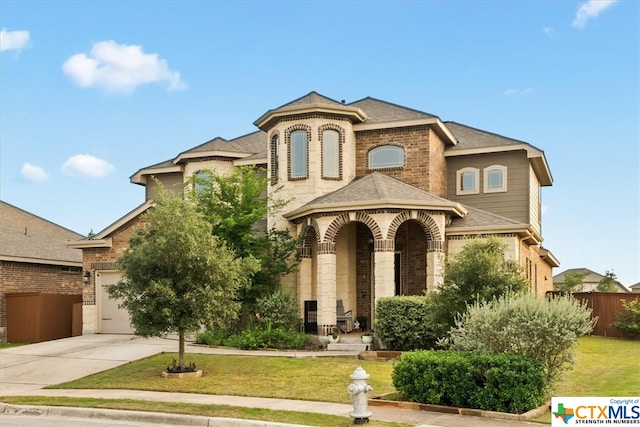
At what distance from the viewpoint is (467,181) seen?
93.5 ft

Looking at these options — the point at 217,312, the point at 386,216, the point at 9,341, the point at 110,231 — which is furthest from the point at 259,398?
the point at 9,341

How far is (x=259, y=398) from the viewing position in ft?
46.0

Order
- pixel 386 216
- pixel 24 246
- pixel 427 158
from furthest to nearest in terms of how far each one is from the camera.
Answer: pixel 24 246, pixel 427 158, pixel 386 216

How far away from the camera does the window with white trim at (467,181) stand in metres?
28.4

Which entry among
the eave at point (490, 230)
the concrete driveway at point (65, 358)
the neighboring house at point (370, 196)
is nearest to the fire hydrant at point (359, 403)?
the concrete driveway at point (65, 358)

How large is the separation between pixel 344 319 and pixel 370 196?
4.27m

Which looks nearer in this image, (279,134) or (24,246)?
(279,134)

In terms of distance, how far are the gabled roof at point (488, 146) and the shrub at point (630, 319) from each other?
21.0 feet

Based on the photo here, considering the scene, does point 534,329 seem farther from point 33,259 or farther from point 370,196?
point 33,259

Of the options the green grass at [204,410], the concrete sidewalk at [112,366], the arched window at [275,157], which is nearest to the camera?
the green grass at [204,410]

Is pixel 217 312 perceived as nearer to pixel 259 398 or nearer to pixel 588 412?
pixel 259 398

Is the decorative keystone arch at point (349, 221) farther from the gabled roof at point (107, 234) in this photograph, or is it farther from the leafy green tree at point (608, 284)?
the leafy green tree at point (608, 284)

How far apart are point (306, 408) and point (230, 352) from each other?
7.91 metres

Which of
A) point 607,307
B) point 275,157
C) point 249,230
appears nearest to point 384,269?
point 249,230
